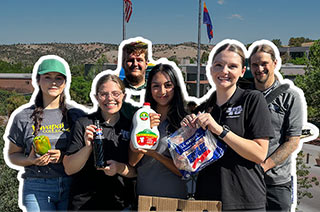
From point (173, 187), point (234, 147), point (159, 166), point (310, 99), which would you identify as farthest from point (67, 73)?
point (310, 99)

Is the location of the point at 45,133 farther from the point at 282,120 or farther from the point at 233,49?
the point at 282,120

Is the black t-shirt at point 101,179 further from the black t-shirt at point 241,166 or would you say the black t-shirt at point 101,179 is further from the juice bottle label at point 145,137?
the black t-shirt at point 241,166

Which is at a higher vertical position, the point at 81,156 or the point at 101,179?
the point at 81,156

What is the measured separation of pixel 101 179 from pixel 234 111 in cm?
121

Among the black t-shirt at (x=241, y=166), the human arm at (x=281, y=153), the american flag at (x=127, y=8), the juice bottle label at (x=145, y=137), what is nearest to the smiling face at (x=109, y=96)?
the juice bottle label at (x=145, y=137)

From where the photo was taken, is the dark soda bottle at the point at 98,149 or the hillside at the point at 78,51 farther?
the hillside at the point at 78,51

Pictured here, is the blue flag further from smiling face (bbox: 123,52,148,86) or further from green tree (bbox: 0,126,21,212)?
smiling face (bbox: 123,52,148,86)

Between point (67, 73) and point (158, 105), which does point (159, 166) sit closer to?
point (158, 105)

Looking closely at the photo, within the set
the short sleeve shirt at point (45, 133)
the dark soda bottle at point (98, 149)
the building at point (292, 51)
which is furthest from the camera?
the building at point (292, 51)

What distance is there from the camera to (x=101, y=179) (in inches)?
108

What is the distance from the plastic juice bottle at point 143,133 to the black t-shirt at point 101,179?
0.26 metres

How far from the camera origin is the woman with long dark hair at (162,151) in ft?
8.86

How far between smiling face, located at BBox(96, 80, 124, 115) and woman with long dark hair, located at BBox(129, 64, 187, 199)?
0.27 m

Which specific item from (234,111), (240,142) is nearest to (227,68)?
(234,111)
